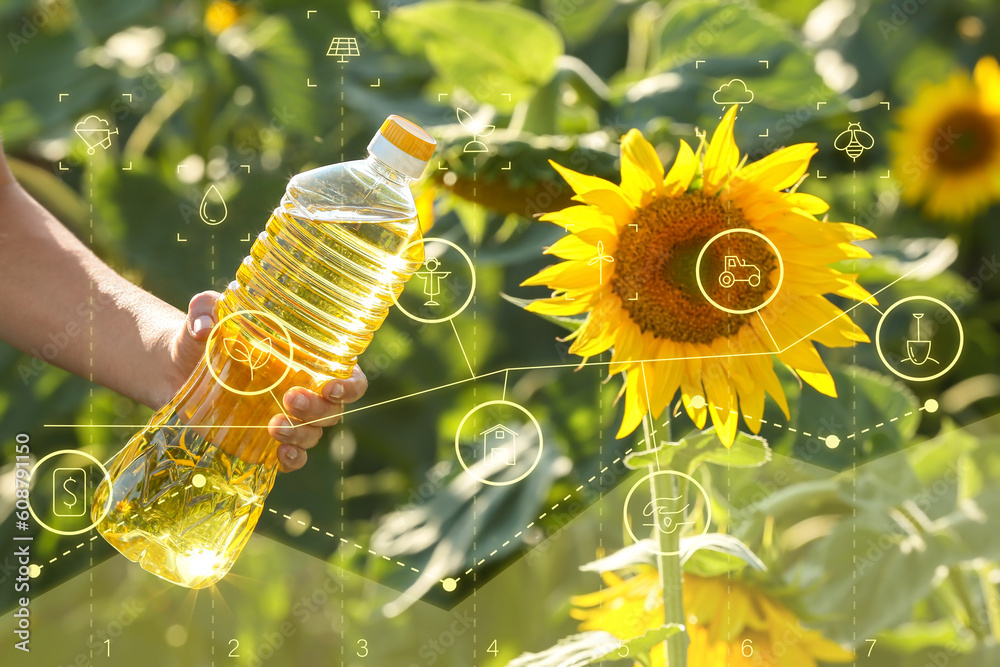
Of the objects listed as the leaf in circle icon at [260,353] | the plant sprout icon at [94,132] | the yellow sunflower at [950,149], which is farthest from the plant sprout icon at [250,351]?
the yellow sunflower at [950,149]

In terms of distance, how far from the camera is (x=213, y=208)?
2.62ft

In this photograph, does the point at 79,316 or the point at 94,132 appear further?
the point at 94,132

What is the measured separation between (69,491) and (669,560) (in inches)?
19.0

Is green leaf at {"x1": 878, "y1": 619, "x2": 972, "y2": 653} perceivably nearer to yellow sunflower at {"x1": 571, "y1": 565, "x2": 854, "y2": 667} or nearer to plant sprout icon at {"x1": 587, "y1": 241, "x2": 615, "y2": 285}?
yellow sunflower at {"x1": 571, "y1": 565, "x2": 854, "y2": 667}

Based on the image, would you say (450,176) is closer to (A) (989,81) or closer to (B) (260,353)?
(B) (260,353)

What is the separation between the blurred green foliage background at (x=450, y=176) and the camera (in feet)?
2.24

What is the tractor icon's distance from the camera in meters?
0.55

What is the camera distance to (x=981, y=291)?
35.6 inches

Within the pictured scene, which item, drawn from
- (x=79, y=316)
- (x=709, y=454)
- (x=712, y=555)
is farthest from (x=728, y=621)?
(x=79, y=316)

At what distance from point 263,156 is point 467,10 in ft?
0.83

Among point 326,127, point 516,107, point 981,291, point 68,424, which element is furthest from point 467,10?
point 981,291

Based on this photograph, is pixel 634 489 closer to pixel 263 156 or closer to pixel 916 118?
pixel 263 156

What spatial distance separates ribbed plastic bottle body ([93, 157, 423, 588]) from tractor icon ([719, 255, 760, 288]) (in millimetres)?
207

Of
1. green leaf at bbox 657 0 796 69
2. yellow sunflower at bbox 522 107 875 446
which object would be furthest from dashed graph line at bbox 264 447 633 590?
green leaf at bbox 657 0 796 69
